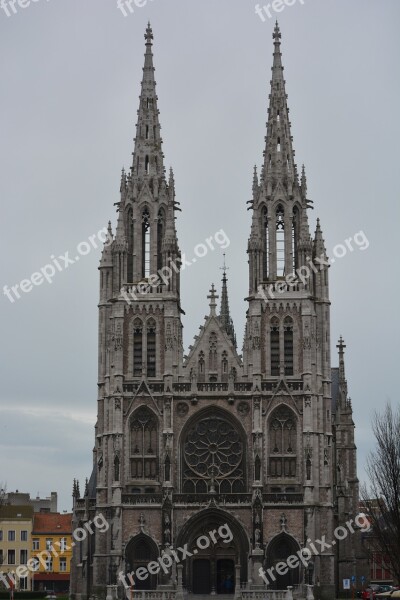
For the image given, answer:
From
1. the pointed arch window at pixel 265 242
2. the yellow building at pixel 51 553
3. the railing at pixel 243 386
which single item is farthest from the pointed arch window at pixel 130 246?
the yellow building at pixel 51 553

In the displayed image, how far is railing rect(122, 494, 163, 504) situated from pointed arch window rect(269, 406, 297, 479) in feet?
25.5

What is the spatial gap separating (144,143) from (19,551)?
43599 millimetres

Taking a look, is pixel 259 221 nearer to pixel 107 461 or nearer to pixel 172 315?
pixel 172 315

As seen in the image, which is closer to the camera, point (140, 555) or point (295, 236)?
point (140, 555)

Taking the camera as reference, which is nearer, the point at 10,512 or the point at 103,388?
the point at 103,388

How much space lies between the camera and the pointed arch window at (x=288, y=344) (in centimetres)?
8669

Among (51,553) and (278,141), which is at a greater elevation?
(278,141)

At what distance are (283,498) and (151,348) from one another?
1384 cm

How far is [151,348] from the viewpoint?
87750 millimetres

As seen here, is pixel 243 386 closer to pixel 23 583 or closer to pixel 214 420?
pixel 214 420

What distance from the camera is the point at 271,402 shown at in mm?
85625

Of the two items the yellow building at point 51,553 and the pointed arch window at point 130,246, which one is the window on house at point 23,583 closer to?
the yellow building at point 51,553

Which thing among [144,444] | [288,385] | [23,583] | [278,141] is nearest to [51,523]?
[23,583]

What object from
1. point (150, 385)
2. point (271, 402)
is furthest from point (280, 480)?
point (150, 385)
